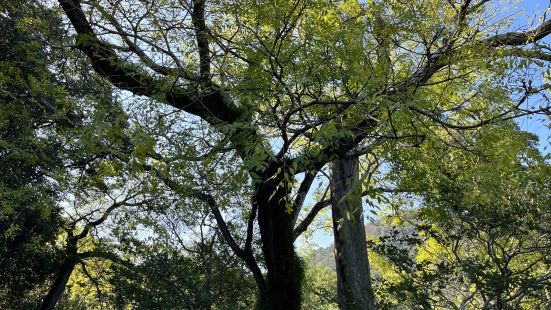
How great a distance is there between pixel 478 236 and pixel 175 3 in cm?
527

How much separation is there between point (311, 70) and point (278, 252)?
3.61 meters

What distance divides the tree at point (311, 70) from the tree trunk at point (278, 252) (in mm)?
919

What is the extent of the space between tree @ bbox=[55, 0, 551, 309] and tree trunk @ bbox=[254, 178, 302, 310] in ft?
3.02

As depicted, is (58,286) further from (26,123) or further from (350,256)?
(350,256)

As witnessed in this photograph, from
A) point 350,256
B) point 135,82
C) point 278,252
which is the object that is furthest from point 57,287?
point 135,82

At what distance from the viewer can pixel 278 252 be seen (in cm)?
646

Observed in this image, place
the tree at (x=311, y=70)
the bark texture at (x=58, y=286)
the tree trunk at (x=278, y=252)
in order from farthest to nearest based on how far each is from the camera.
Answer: the bark texture at (x=58, y=286), the tree trunk at (x=278, y=252), the tree at (x=311, y=70)

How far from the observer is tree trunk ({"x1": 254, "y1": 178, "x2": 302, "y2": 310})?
6262mm

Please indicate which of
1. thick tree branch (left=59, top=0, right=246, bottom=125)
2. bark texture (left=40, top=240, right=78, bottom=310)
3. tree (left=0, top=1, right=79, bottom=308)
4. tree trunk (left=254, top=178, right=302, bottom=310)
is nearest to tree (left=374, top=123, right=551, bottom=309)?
tree trunk (left=254, top=178, right=302, bottom=310)

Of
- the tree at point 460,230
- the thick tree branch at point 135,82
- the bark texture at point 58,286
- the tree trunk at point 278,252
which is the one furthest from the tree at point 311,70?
the bark texture at point 58,286

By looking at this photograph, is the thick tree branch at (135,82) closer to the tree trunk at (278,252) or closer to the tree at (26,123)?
the tree trunk at (278,252)

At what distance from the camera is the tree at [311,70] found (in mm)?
3232

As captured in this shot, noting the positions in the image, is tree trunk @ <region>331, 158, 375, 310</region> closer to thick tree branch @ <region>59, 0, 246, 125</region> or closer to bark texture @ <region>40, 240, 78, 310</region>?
thick tree branch @ <region>59, 0, 246, 125</region>

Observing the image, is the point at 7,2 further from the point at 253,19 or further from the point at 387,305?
the point at 387,305
